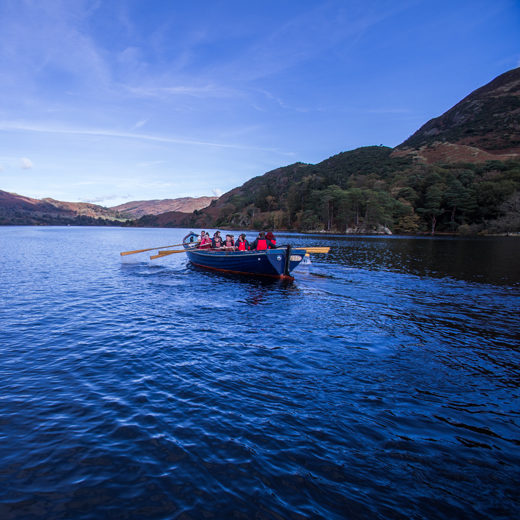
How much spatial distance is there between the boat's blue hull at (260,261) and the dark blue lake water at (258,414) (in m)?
6.94

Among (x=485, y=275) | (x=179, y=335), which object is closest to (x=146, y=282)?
(x=179, y=335)

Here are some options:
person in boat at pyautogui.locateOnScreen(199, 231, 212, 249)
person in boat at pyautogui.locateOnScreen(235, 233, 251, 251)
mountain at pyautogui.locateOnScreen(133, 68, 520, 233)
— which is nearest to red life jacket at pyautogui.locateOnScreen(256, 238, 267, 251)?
person in boat at pyautogui.locateOnScreen(235, 233, 251, 251)

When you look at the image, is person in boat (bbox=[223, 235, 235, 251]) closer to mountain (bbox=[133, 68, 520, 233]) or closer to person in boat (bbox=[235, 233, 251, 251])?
person in boat (bbox=[235, 233, 251, 251])

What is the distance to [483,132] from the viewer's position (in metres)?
156

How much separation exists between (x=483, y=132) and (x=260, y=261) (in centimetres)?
18879

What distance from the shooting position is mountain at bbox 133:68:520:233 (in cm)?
8119

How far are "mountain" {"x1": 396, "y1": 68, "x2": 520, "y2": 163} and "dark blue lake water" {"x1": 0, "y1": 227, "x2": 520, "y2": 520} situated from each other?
455 ft

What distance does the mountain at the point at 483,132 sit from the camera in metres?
131

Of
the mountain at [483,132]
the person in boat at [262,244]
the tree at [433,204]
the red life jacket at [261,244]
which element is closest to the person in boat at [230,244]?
the person in boat at [262,244]

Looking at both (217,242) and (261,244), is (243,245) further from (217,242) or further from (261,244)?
(217,242)

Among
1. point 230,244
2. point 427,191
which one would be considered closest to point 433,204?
point 427,191

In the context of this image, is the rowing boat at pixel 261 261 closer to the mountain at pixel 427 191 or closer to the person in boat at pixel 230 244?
the person in boat at pixel 230 244

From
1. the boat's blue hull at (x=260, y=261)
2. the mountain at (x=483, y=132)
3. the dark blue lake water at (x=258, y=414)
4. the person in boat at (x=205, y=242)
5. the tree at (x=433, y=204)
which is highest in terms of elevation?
the mountain at (x=483, y=132)

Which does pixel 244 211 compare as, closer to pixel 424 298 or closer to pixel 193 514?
pixel 424 298
